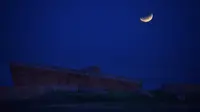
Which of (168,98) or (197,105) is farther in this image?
(168,98)

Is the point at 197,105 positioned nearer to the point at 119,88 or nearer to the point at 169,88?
the point at 169,88

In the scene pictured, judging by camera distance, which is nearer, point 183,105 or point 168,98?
point 183,105

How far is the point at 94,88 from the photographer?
184 inches

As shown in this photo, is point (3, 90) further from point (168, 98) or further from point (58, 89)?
point (168, 98)

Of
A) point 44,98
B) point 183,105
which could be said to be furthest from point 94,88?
point 183,105

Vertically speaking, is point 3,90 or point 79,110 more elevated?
point 3,90

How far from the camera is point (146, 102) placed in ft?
13.2

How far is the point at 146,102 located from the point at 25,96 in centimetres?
197

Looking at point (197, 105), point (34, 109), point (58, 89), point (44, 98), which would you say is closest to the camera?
point (34, 109)

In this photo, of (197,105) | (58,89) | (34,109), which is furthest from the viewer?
(58,89)

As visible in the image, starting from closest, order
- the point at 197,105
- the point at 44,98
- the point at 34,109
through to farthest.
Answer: the point at 34,109 < the point at 197,105 < the point at 44,98

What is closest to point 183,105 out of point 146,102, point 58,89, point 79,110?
point 146,102

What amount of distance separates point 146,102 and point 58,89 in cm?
159

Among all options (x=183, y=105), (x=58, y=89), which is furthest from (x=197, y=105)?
(x=58, y=89)
